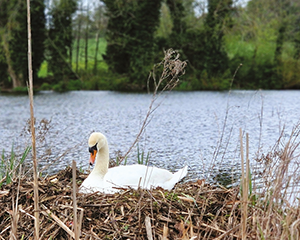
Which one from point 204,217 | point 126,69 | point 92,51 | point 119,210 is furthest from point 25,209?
point 92,51

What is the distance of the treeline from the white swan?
3090 cm

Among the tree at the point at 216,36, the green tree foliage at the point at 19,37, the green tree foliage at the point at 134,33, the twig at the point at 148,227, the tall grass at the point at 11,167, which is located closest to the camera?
the twig at the point at 148,227

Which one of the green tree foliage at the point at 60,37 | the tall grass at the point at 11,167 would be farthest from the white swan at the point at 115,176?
the green tree foliage at the point at 60,37

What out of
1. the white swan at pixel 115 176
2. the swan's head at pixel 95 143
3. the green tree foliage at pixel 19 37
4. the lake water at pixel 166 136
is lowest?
the lake water at pixel 166 136

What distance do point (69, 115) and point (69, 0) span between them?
79.1 feet

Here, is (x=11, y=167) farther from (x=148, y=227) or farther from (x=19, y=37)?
(x=19, y=37)

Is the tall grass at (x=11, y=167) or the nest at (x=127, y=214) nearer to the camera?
the nest at (x=127, y=214)

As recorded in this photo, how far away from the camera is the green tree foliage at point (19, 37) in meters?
35.2

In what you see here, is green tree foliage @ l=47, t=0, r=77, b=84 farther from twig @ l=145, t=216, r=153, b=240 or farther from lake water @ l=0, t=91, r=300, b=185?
twig @ l=145, t=216, r=153, b=240

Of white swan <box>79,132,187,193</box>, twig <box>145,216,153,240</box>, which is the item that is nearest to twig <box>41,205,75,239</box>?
twig <box>145,216,153,240</box>

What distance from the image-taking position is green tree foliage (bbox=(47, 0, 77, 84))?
3925 centimetres

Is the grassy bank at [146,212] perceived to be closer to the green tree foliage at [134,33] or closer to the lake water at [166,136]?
the lake water at [166,136]

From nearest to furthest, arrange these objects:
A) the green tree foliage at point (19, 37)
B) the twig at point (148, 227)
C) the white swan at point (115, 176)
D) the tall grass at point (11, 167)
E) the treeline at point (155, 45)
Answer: the twig at point (148, 227) < the tall grass at point (11, 167) < the white swan at point (115, 176) < the green tree foliage at point (19, 37) < the treeline at point (155, 45)

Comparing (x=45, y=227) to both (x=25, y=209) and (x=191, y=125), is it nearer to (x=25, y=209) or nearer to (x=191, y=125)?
(x=25, y=209)
